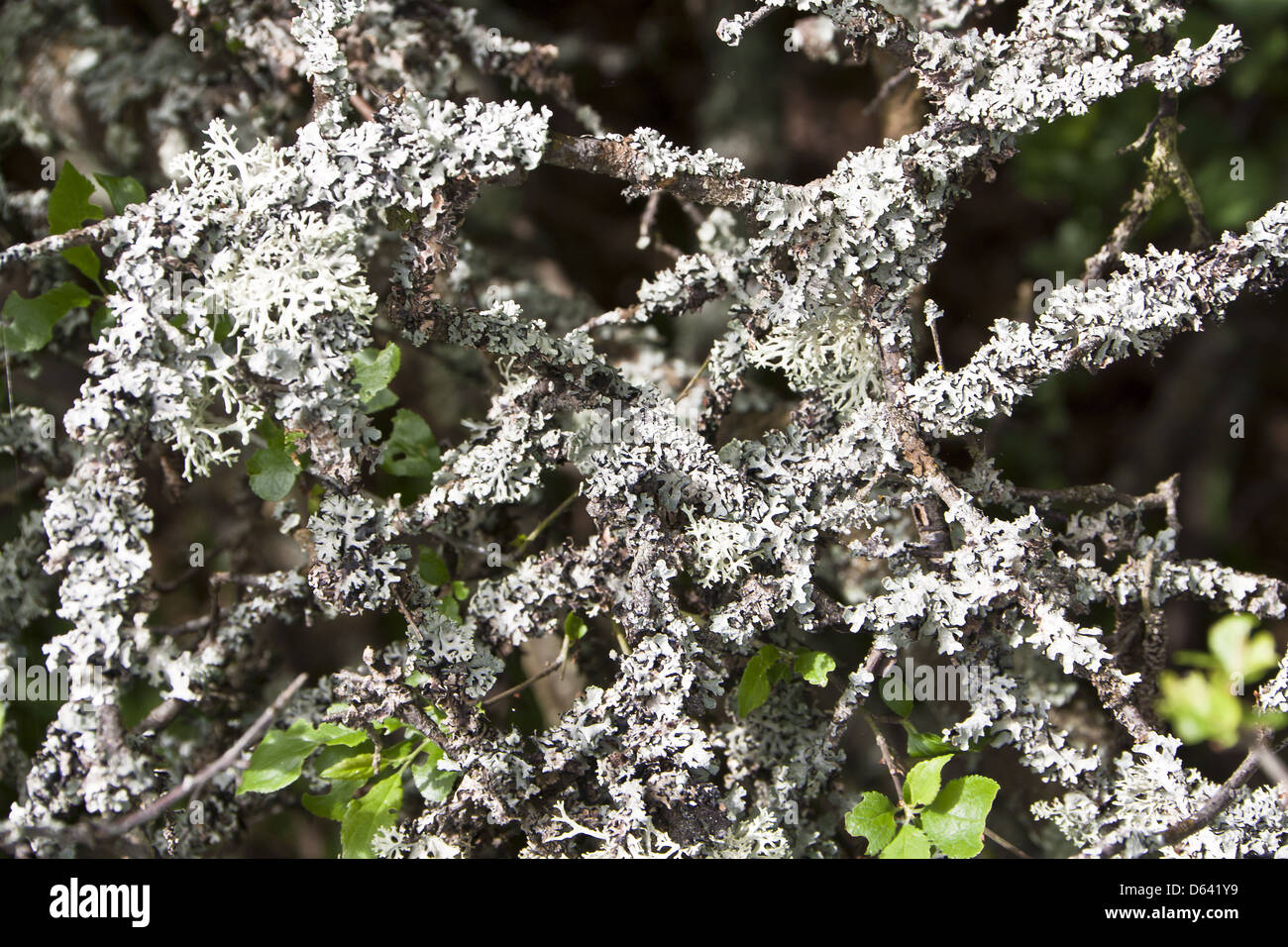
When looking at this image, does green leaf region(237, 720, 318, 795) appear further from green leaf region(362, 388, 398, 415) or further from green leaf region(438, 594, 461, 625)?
green leaf region(362, 388, 398, 415)

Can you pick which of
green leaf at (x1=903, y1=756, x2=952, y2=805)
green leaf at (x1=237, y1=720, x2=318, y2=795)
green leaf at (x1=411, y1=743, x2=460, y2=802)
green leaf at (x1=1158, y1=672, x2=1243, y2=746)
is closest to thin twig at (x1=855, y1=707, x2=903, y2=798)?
green leaf at (x1=903, y1=756, x2=952, y2=805)

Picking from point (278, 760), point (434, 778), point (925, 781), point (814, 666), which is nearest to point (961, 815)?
point (925, 781)

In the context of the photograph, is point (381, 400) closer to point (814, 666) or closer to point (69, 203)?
point (69, 203)

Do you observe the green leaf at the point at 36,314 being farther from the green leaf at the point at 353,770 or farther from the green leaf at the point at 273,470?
the green leaf at the point at 353,770

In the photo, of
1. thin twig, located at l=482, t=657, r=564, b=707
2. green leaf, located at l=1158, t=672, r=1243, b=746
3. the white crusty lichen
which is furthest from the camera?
thin twig, located at l=482, t=657, r=564, b=707

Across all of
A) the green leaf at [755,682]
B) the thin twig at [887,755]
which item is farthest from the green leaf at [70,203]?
the thin twig at [887,755]
